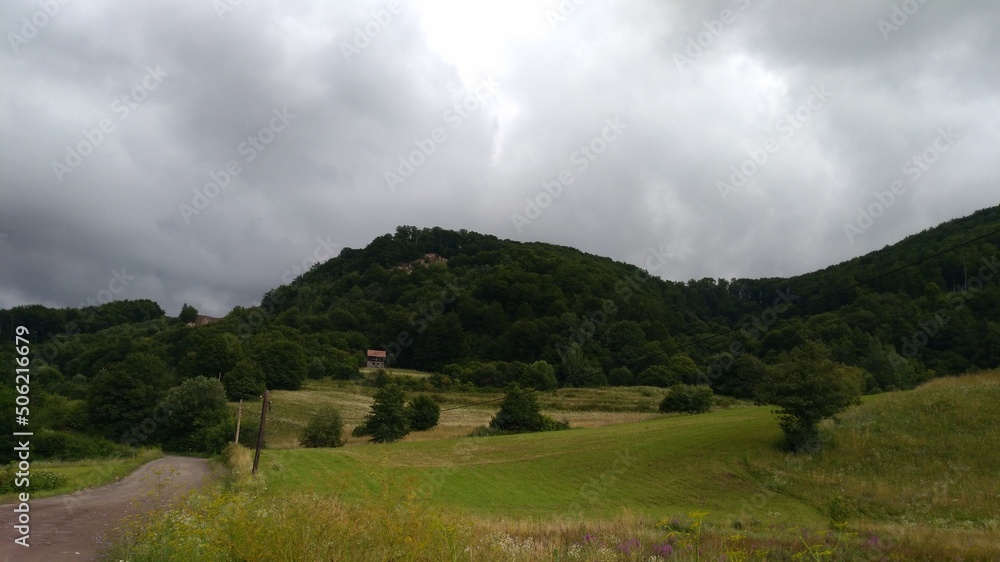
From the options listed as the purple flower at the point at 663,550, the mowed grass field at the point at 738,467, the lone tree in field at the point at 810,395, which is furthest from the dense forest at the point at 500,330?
the purple flower at the point at 663,550

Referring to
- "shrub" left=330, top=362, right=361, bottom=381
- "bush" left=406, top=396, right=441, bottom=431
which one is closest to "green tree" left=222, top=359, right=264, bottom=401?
"shrub" left=330, top=362, right=361, bottom=381

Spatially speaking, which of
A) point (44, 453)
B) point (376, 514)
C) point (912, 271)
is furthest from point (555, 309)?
point (376, 514)

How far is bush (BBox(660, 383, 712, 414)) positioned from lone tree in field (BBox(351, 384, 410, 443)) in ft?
87.5

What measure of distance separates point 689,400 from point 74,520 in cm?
5236

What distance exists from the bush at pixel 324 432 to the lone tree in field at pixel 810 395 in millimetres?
29306

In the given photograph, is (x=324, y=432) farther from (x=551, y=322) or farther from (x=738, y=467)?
(x=551, y=322)

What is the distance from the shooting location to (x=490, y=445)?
1603 inches

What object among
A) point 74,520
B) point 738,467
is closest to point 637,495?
point 738,467

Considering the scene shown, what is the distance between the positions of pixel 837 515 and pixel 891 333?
77.7 meters

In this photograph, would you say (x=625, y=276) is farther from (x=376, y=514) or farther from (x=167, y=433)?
(x=376, y=514)

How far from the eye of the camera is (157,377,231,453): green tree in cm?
4778

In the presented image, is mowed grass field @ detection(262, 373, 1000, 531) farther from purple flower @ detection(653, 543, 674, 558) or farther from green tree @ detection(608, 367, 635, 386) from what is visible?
green tree @ detection(608, 367, 635, 386)

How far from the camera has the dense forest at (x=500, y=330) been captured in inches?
2219

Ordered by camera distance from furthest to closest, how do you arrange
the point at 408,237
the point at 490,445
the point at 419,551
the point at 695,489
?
the point at 408,237, the point at 490,445, the point at 695,489, the point at 419,551
